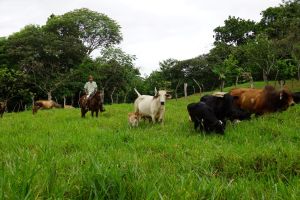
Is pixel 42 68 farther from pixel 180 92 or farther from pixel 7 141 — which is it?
pixel 7 141

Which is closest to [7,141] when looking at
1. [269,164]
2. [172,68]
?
[269,164]

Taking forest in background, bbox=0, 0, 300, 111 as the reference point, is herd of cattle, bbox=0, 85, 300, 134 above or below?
below

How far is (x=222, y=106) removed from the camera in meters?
12.5

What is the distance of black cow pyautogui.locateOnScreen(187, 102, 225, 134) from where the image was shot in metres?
10.4

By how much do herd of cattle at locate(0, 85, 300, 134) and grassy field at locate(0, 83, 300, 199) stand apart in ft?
1.45

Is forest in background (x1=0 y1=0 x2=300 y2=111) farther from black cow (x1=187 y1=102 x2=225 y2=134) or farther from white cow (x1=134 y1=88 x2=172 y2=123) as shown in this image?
black cow (x1=187 y1=102 x2=225 y2=134)

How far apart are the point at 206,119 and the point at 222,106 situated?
2098 mm

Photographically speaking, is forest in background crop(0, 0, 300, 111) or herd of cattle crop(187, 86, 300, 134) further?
forest in background crop(0, 0, 300, 111)

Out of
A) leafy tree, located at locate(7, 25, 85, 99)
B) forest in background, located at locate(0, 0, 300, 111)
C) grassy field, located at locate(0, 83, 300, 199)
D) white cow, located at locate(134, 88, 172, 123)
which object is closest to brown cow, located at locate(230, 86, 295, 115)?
grassy field, located at locate(0, 83, 300, 199)

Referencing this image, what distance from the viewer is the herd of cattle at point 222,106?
10891 millimetres

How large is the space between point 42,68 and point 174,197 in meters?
44.0

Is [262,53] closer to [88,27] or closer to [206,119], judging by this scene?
[88,27]

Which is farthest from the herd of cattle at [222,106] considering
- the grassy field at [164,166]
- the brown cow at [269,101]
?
the grassy field at [164,166]

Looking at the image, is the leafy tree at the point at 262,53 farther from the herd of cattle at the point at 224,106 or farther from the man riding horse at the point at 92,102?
the herd of cattle at the point at 224,106
